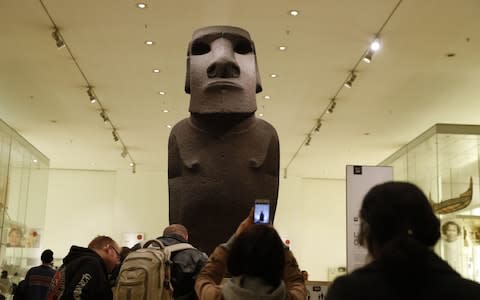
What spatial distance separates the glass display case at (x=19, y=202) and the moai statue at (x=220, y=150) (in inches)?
294

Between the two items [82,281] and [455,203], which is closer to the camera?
[82,281]

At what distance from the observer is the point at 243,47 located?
5.49 m

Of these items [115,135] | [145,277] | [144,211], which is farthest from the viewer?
[144,211]

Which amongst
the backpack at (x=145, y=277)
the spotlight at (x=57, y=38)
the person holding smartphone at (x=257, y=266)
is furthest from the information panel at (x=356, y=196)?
the spotlight at (x=57, y=38)

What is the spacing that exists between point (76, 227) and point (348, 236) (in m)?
15.6

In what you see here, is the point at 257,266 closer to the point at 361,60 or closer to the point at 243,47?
the point at 243,47

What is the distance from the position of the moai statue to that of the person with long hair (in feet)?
10.5

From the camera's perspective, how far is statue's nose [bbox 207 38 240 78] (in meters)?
5.13

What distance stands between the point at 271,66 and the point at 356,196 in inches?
212

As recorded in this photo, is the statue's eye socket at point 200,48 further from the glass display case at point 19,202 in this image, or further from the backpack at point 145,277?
the glass display case at point 19,202

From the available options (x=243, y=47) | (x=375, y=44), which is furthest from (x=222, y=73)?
(x=375, y=44)

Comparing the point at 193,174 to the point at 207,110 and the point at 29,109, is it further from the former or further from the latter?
the point at 29,109

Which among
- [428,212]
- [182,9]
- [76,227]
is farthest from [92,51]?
[76,227]

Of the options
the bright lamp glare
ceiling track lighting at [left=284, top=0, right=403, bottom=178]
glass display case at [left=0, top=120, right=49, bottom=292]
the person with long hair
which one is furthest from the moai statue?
glass display case at [left=0, top=120, right=49, bottom=292]
